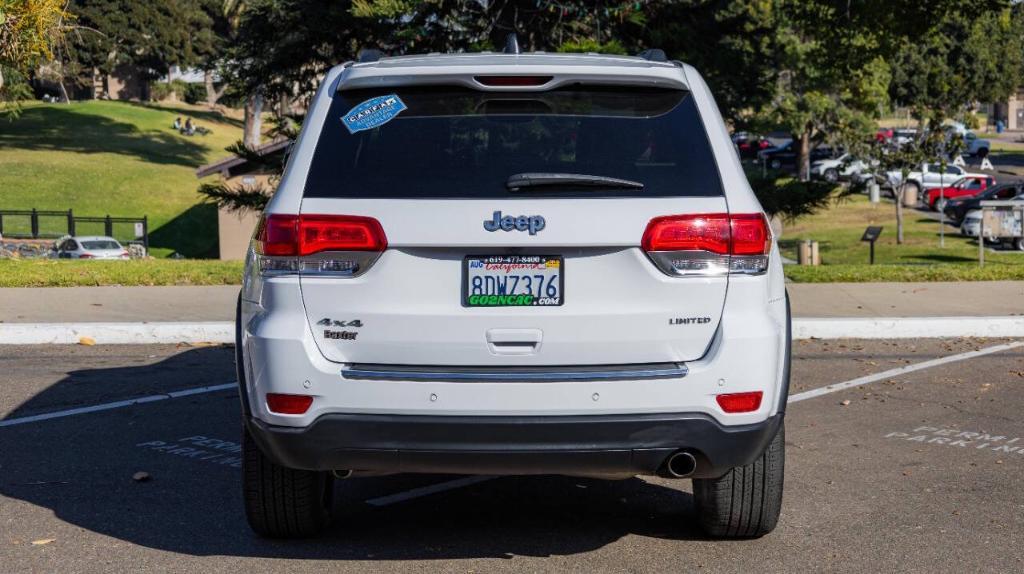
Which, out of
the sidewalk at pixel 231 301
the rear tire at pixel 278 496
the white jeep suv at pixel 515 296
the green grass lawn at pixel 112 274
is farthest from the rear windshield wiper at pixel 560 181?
the green grass lawn at pixel 112 274

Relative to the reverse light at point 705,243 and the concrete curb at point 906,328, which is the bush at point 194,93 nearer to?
the concrete curb at point 906,328

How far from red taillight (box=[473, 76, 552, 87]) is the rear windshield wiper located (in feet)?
1.27

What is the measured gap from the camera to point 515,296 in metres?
4.42

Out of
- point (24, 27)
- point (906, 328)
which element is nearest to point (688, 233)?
point (906, 328)

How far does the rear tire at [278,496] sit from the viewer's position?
498 centimetres

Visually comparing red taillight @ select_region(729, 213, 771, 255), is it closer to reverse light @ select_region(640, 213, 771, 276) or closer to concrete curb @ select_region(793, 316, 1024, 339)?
reverse light @ select_region(640, 213, 771, 276)

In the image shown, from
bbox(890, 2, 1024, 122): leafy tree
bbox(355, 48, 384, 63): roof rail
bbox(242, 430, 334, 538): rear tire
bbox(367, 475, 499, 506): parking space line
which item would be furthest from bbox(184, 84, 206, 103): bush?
bbox(242, 430, 334, 538): rear tire

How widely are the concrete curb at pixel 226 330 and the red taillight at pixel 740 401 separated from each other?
705cm

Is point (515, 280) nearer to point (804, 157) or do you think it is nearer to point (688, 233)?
point (688, 233)

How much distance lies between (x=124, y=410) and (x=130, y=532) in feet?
9.56

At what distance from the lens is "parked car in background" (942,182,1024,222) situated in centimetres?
4466

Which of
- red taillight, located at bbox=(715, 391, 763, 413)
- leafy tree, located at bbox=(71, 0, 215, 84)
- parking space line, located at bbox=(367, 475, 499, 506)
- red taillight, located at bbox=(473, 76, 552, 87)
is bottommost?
parking space line, located at bbox=(367, 475, 499, 506)

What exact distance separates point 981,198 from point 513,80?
4366 cm

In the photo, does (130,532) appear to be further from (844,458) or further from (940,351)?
(940,351)
